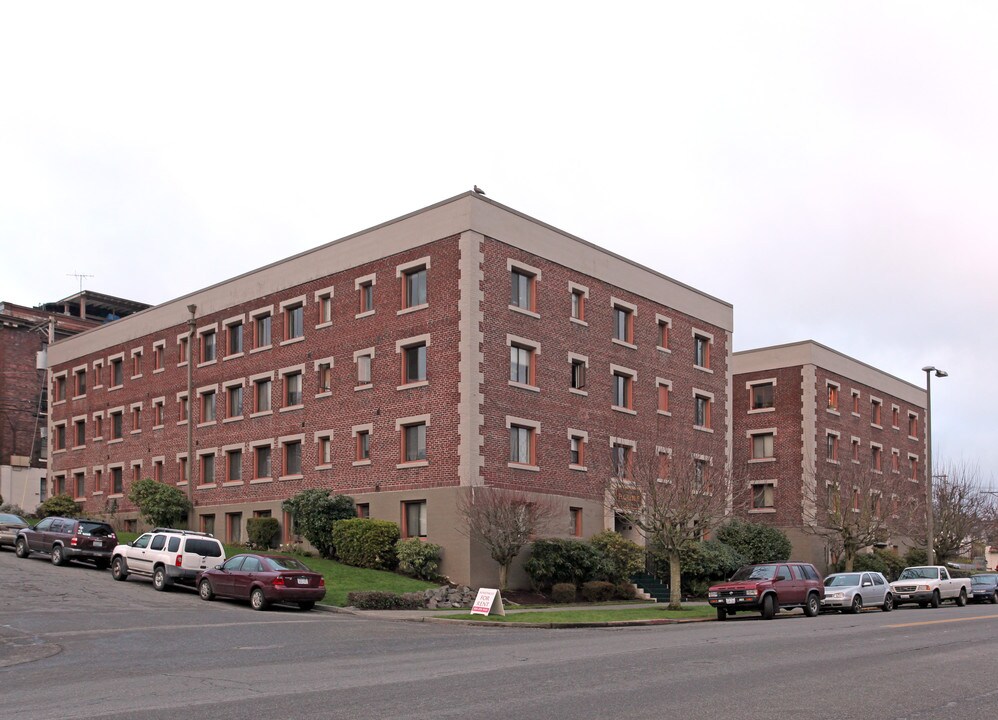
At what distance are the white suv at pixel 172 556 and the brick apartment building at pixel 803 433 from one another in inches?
1239

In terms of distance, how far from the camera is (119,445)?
5678cm

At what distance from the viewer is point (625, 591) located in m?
40.8

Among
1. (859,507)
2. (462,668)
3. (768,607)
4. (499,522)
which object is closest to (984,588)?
(859,507)

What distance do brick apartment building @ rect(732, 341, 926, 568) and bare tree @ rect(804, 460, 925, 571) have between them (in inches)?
6.3

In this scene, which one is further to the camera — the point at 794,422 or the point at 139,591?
the point at 794,422

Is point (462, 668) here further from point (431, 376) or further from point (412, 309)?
point (412, 309)

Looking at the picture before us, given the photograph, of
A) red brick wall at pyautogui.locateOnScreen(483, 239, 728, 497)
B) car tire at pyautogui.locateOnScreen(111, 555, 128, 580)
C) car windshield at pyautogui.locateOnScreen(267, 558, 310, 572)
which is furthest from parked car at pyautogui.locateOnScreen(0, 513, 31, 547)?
red brick wall at pyautogui.locateOnScreen(483, 239, 728, 497)

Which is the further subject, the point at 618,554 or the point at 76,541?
the point at 618,554

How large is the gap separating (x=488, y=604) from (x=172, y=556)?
11095 millimetres

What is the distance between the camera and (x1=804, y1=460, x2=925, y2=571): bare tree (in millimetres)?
53188

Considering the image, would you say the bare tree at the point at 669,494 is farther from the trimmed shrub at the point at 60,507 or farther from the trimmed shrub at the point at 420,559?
the trimmed shrub at the point at 60,507

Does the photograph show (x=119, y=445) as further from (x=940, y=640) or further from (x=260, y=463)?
(x=940, y=640)

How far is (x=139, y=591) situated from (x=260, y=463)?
14.6 m

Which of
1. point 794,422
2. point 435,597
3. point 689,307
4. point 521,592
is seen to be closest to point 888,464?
point 794,422
